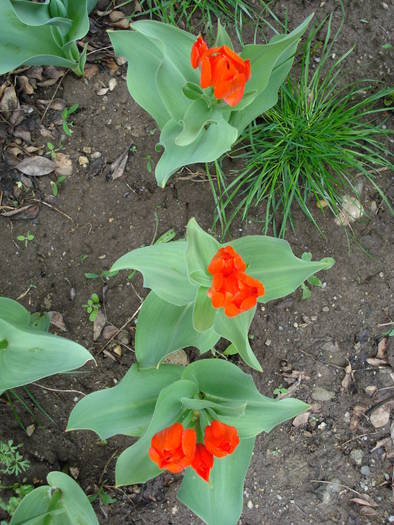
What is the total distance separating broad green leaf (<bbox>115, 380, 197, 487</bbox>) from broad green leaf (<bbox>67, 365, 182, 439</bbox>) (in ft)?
0.20

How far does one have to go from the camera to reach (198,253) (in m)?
1.30

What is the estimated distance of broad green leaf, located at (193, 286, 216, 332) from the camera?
4.30 feet

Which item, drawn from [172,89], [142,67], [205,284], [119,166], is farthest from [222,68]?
[119,166]

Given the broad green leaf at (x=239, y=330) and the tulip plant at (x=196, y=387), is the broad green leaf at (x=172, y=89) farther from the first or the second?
the broad green leaf at (x=239, y=330)

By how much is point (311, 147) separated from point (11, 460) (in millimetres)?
1552

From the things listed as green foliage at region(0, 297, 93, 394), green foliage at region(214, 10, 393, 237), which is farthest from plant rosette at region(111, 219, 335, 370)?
green foliage at region(214, 10, 393, 237)

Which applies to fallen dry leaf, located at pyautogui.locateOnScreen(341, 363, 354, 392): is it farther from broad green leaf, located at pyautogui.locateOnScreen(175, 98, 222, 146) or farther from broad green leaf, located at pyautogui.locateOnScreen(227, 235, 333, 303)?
broad green leaf, located at pyautogui.locateOnScreen(175, 98, 222, 146)

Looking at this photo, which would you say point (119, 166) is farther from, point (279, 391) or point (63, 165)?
point (279, 391)

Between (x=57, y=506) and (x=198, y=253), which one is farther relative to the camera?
(x=57, y=506)

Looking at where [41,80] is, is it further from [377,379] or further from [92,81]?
[377,379]

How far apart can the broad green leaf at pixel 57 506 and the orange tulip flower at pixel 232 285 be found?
87 centimetres

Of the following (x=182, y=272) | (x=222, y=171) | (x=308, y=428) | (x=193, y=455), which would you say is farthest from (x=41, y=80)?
(x=308, y=428)

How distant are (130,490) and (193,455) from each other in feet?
2.61

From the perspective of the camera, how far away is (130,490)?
188 cm
